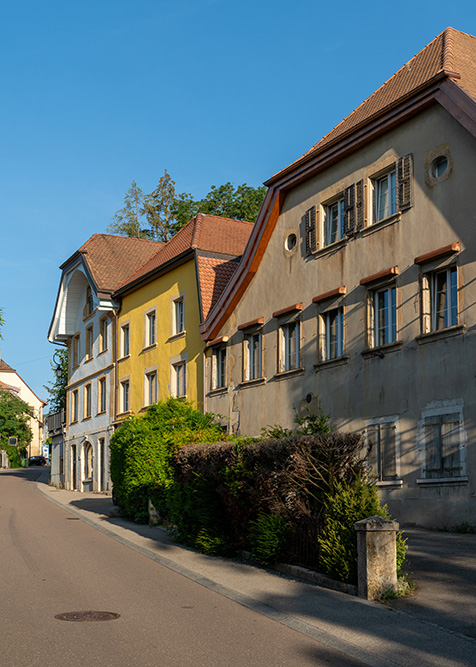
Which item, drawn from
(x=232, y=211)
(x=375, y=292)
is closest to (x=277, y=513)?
(x=375, y=292)

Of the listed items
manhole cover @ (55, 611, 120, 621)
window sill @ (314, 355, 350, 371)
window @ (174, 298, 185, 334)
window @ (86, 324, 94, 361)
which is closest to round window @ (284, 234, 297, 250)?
window sill @ (314, 355, 350, 371)

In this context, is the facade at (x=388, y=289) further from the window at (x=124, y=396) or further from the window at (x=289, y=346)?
the window at (x=124, y=396)

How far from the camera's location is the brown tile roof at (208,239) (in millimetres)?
30314

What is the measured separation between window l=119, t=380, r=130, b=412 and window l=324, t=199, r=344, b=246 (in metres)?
16.2

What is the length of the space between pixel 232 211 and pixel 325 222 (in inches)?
932

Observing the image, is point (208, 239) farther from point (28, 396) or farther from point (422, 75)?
point (28, 396)

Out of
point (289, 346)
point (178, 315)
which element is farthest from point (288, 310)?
point (178, 315)

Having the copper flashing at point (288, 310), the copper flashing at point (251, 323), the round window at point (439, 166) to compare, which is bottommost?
the copper flashing at point (251, 323)

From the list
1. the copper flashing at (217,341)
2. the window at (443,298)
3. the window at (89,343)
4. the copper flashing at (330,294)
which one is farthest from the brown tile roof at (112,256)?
the window at (443,298)

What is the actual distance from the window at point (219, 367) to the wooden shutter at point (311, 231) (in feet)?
18.6

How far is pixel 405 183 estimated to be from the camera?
18641mm

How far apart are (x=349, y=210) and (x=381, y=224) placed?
1351 mm

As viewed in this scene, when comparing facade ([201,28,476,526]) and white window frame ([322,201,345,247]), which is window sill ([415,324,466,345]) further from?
white window frame ([322,201,345,247])

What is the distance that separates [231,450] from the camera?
13.7m
